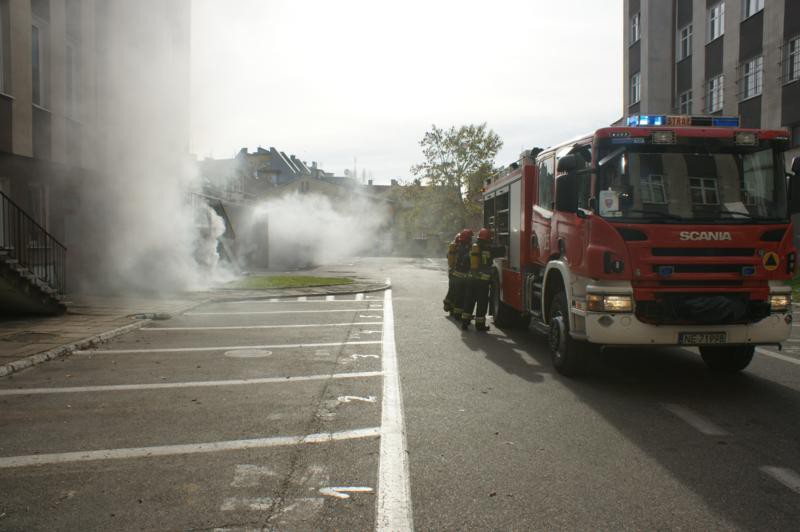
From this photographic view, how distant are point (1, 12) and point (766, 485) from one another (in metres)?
14.9

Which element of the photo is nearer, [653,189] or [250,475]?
[250,475]

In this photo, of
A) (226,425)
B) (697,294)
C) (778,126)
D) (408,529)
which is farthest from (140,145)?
(778,126)

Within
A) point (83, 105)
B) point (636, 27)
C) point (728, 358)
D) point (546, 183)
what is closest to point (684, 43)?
point (636, 27)

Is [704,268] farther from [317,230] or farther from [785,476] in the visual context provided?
[317,230]

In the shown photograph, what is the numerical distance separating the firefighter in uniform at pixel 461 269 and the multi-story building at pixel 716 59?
13231mm

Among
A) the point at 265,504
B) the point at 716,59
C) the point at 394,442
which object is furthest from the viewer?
the point at 716,59

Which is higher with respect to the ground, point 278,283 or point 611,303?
point 611,303

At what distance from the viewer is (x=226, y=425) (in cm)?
515

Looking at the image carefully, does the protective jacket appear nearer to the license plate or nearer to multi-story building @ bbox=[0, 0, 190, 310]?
the license plate

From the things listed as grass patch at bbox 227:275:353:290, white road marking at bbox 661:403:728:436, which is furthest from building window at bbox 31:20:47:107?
white road marking at bbox 661:403:728:436

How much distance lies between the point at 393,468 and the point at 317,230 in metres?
43.5

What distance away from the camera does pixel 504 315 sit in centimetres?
1083

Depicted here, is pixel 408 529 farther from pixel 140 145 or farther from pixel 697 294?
pixel 140 145

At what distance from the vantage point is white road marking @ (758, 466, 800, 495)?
384cm
